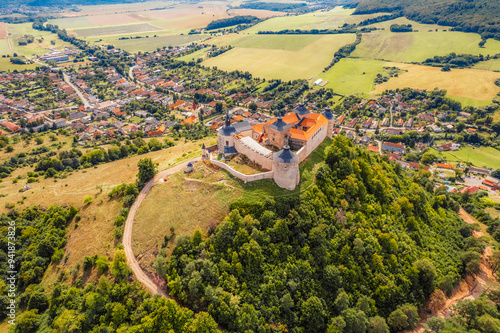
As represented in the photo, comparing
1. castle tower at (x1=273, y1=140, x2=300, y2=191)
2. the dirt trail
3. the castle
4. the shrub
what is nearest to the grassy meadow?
the shrub

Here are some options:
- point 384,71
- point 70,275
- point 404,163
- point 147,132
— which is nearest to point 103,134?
point 147,132

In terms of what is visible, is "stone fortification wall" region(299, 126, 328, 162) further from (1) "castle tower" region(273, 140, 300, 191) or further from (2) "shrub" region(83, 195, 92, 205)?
(2) "shrub" region(83, 195, 92, 205)

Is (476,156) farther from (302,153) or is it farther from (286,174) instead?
(286,174)

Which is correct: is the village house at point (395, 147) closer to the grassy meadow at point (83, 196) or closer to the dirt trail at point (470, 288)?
the dirt trail at point (470, 288)

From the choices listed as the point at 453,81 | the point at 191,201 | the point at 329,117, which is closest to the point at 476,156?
the point at 453,81

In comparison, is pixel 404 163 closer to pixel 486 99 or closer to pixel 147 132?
pixel 486 99
